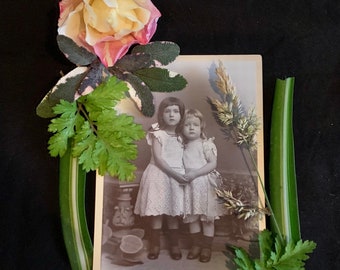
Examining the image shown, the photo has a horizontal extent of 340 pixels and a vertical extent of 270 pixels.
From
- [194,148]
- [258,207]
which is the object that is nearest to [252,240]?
[258,207]

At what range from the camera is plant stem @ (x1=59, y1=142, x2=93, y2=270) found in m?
0.64

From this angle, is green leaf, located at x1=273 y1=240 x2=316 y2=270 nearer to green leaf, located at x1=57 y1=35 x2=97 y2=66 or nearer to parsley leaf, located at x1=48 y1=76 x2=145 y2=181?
parsley leaf, located at x1=48 y1=76 x2=145 y2=181

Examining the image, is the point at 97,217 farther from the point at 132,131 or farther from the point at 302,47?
the point at 302,47

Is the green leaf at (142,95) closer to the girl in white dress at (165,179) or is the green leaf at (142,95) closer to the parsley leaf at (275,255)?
the girl in white dress at (165,179)

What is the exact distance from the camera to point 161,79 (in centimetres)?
66

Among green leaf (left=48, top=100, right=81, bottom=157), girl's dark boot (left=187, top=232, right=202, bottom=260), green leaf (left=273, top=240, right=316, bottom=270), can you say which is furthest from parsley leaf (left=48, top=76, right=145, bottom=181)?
green leaf (left=273, top=240, right=316, bottom=270)

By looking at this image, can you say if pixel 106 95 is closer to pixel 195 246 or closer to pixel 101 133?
pixel 101 133

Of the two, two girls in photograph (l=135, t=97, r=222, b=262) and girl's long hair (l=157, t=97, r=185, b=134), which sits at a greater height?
girl's long hair (l=157, t=97, r=185, b=134)

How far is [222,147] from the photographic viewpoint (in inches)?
25.8

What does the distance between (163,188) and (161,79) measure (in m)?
0.15

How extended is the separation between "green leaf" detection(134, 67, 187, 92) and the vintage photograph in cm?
1

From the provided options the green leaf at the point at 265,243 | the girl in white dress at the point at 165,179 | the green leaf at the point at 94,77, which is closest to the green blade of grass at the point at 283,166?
the green leaf at the point at 265,243

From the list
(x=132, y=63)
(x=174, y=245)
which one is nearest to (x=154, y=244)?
(x=174, y=245)

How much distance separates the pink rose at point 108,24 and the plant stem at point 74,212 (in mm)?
148
